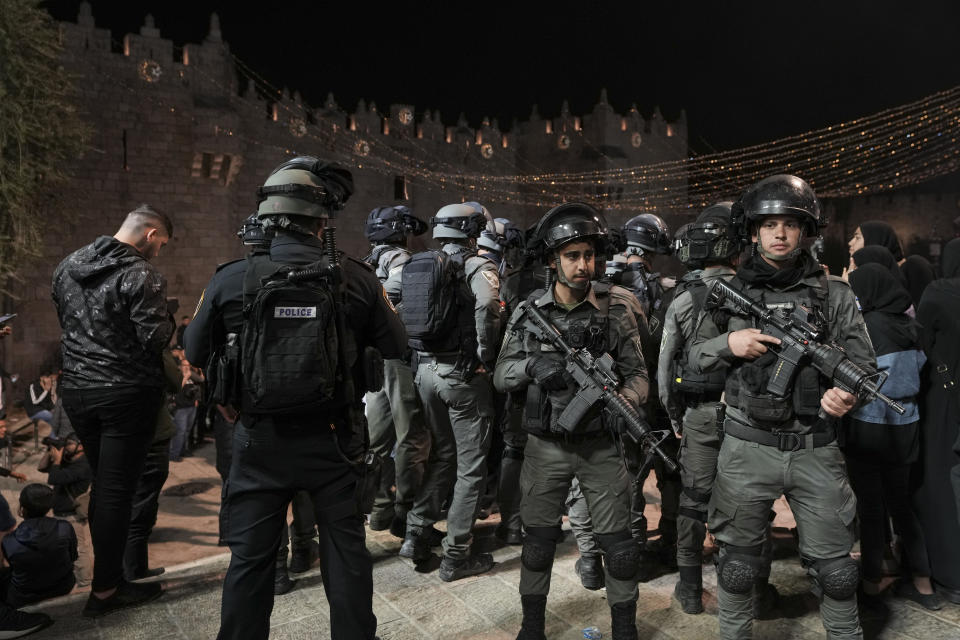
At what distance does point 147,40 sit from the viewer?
55.5ft

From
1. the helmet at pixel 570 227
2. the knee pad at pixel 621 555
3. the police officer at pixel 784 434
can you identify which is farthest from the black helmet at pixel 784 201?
the knee pad at pixel 621 555

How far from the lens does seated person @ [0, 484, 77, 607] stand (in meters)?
3.74

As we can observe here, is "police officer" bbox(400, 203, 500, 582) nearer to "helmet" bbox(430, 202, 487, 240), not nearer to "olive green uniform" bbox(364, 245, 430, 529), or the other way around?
"olive green uniform" bbox(364, 245, 430, 529)

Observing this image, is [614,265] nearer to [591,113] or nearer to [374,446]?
[374,446]

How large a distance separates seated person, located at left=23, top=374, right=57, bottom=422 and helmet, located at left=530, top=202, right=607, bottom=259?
903 centimetres

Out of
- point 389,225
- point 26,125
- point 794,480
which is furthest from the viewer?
point 26,125

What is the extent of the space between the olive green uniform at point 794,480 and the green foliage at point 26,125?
1397 cm

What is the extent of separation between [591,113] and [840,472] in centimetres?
2631

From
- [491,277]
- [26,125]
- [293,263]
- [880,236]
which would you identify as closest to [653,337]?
[491,277]

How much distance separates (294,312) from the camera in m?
2.51

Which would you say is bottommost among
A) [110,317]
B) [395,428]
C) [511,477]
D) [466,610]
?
[466,610]

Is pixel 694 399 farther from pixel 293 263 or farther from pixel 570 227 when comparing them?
pixel 293 263

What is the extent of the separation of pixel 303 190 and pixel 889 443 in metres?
3.26

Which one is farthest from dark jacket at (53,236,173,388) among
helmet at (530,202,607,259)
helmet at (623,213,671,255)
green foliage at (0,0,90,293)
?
green foliage at (0,0,90,293)
